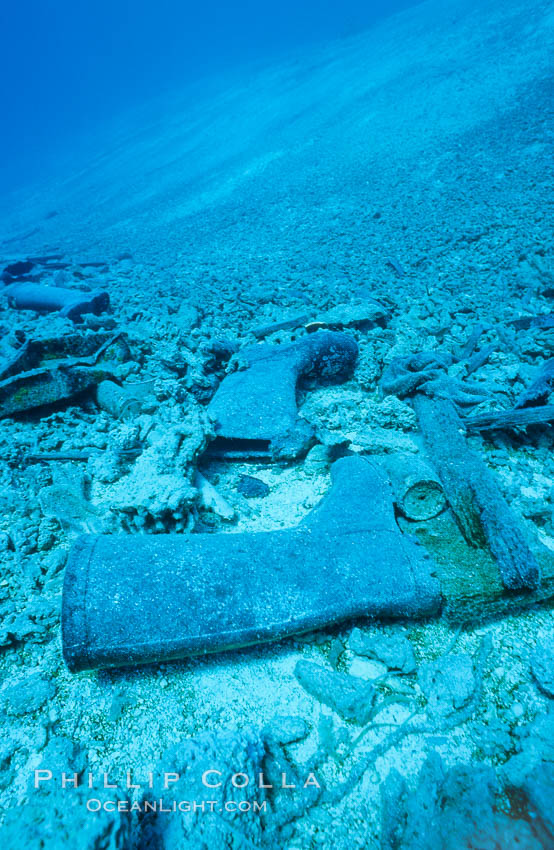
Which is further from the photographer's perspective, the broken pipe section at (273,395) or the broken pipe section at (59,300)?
the broken pipe section at (59,300)

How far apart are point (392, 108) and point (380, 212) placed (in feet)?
21.8

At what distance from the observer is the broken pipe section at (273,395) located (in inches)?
96.7

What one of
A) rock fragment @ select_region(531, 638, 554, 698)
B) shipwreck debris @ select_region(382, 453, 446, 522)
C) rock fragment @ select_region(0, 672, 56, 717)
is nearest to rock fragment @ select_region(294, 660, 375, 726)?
rock fragment @ select_region(531, 638, 554, 698)

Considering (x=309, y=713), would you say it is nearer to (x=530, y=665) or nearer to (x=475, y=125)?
(x=530, y=665)

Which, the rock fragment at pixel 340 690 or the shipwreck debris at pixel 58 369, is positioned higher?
the shipwreck debris at pixel 58 369

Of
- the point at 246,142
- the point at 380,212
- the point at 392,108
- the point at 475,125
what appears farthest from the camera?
the point at 246,142

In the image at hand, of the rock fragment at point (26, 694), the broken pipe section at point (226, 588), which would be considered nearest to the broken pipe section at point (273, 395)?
the broken pipe section at point (226, 588)

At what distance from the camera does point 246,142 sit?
14.0 m

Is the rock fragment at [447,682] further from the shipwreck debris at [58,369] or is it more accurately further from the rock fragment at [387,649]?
the shipwreck debris at [58,369]

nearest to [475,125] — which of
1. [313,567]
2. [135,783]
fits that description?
[313,567]

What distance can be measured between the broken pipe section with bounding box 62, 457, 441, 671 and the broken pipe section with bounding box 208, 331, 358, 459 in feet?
2.80

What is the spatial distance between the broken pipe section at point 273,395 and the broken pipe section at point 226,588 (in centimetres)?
85

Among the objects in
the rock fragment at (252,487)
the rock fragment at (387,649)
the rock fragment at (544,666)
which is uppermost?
the rock fragment at (252,487)

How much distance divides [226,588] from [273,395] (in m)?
1.49
